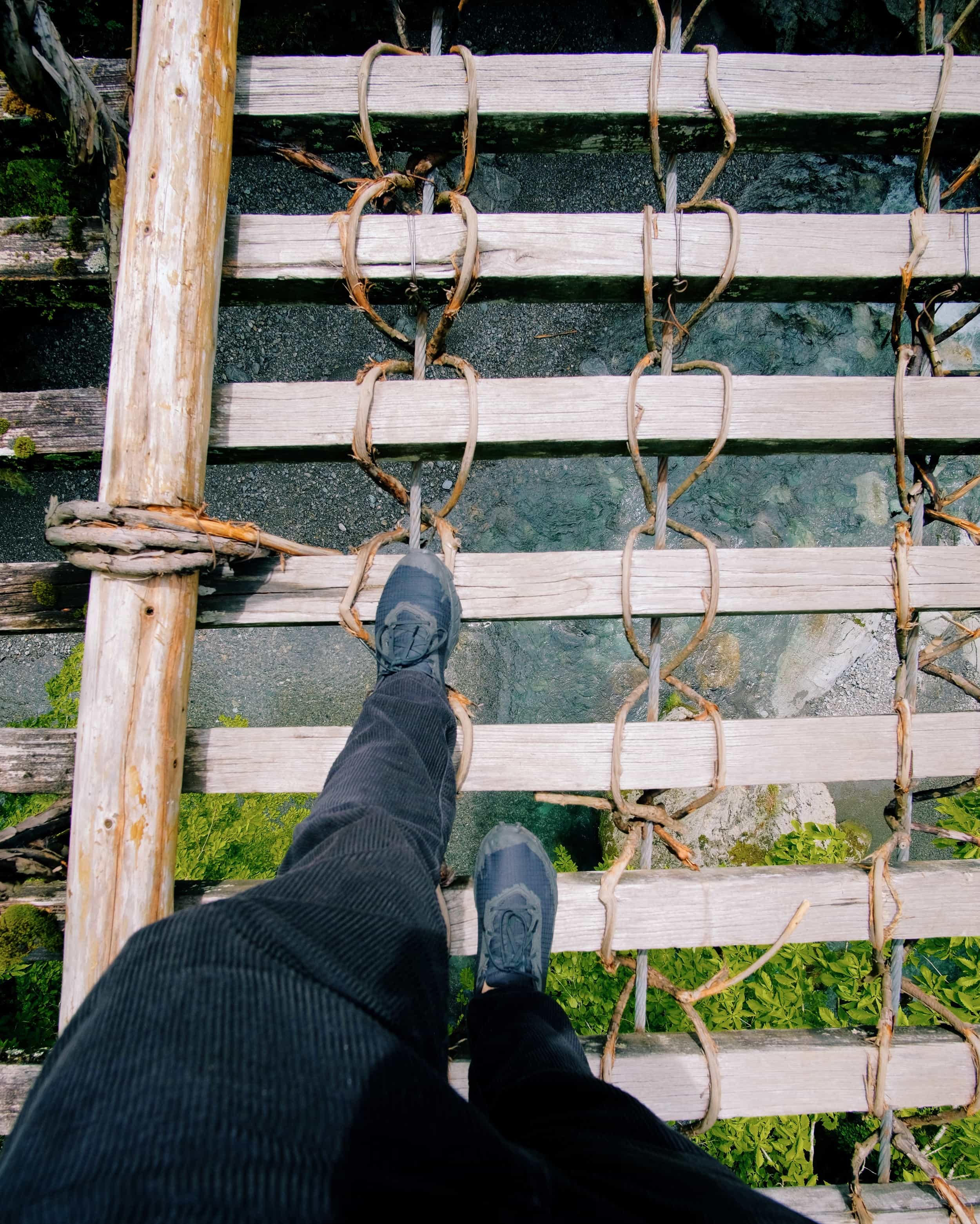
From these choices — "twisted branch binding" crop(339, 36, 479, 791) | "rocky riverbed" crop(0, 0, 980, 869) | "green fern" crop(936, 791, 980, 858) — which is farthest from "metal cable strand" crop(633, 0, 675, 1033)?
"rocky riverbed" crop(0, 0, 980, 869)

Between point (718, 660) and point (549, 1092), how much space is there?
3885 millimetres

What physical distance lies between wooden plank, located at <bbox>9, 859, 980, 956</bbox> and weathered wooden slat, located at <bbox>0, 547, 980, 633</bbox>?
63cm

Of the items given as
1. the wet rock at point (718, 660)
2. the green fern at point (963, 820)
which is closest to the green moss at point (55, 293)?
the green fern at point (963, 820)

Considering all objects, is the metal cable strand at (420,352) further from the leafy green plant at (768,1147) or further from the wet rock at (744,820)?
the wet rock at (744,820)

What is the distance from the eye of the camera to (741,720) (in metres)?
1.54

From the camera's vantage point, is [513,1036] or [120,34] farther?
[120,34]

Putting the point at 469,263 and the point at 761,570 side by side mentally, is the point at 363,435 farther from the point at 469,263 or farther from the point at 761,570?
the point at 761,570

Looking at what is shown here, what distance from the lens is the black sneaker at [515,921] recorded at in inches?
60.9

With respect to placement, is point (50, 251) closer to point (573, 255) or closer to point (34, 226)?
point (34, 226)

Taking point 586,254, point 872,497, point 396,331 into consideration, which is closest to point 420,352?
point 396,331

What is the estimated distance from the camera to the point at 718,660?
463 cm

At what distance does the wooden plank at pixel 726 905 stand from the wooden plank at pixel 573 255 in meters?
1.42

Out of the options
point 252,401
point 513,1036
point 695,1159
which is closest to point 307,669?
point 252,401

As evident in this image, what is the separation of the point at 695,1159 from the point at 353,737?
94cm
